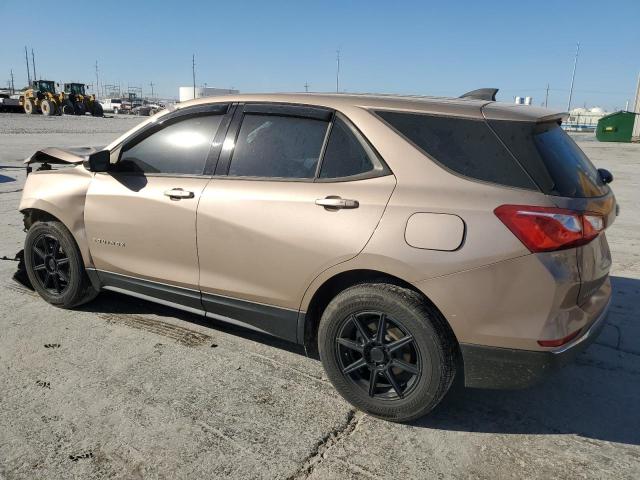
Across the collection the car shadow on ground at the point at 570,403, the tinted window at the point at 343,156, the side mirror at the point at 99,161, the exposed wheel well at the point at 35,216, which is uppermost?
the tinted window at the point at 343,156

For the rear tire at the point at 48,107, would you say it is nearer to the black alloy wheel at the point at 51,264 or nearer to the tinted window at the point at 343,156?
the black alloy wheel at the point at 51,264

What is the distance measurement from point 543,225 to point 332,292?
119 cm

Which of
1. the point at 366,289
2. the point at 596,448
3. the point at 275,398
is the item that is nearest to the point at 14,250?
the point at 275,398

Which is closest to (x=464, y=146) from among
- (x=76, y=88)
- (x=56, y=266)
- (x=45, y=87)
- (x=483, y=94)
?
(x=483, y=94)

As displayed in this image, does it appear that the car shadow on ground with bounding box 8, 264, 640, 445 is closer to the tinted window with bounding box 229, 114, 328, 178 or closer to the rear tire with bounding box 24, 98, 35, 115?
the tinted window with bounding box 229, 114, 328, 178

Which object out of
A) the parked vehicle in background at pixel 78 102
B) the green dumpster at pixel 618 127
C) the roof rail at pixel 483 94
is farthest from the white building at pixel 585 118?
the roof rail at pixel 483 94

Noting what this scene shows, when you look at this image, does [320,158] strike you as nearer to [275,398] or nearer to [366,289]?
[366,289]

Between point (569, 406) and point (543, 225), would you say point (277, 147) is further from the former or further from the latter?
point (569, 406)

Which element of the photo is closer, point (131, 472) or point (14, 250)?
point (131, 472)

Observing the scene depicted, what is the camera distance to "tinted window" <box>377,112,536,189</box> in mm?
2469

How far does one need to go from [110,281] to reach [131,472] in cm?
183

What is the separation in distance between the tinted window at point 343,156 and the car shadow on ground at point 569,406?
142 cm

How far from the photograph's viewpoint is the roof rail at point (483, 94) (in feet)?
10.9

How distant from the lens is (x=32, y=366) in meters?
3.29
